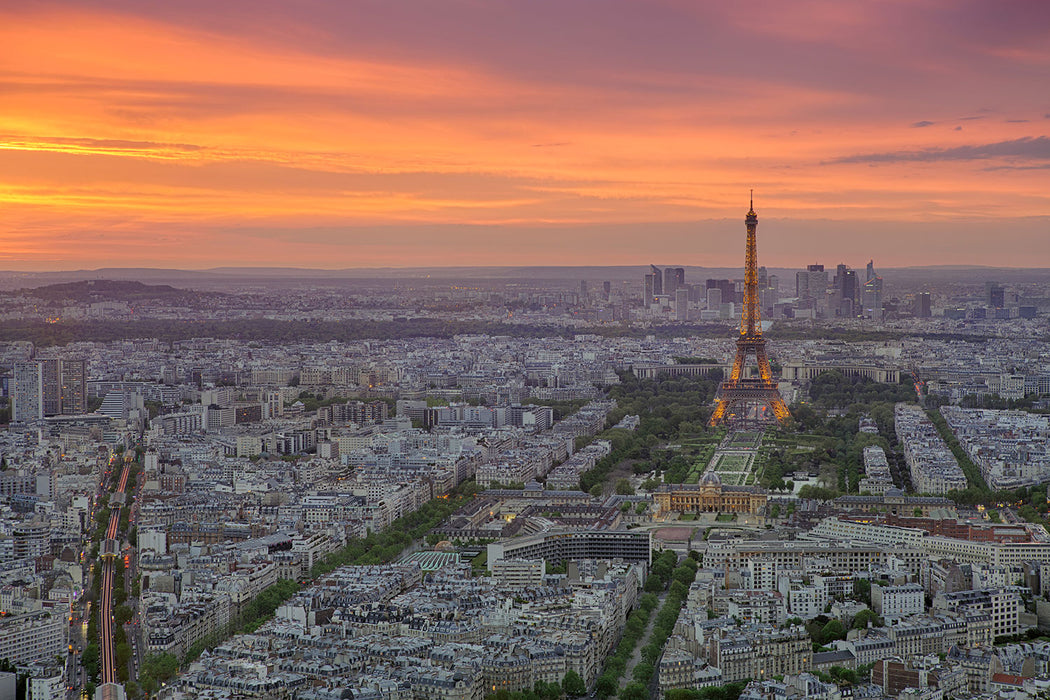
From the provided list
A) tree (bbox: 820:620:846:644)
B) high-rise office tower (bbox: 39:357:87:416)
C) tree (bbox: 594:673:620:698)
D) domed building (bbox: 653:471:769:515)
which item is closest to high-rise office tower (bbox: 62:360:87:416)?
high-rise office tower (bbox: 39:357:87:416)

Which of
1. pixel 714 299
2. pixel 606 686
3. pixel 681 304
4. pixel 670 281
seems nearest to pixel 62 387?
pixel 606 686

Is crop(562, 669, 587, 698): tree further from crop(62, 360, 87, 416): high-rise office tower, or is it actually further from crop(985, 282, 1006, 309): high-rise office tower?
crop(985, 282, 1006, 309): high-rise office tower

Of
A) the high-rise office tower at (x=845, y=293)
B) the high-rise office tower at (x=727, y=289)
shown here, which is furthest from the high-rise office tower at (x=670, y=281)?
the high-rise office tower at (x=845, y=293)

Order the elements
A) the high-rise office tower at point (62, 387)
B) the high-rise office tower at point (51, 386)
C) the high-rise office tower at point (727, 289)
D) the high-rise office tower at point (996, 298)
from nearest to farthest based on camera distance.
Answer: the high-rise office tower at point (51, 386), the high-rise office tower at point (62, 387), the high-rise office tower at point (996, 298), the high-rise office tower at point (727, 289)

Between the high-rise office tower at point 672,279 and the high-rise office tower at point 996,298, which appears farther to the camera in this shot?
the high-rise office tower at point 672,279

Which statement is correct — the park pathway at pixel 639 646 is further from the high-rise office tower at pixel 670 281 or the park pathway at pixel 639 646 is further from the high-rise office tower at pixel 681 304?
the high-rise office tower at pixel 670 281

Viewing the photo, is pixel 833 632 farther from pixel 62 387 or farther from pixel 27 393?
pixel 62 387

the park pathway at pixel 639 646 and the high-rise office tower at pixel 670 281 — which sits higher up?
the high-rise office tower at pixel 670 281
